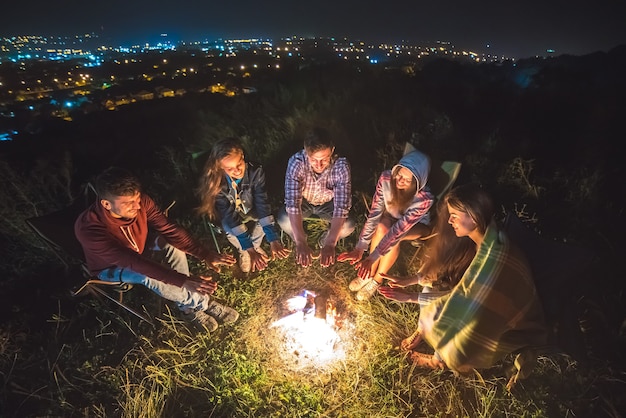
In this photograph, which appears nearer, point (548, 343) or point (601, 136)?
point (548, 343)

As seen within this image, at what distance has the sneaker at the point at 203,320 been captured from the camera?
2.85m

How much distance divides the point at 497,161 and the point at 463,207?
345cm

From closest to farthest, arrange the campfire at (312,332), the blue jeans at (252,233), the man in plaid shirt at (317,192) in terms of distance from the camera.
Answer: the campfire at (312,332) < the man in plaid shirt at (317,192) < the blue jeans at (252,233)

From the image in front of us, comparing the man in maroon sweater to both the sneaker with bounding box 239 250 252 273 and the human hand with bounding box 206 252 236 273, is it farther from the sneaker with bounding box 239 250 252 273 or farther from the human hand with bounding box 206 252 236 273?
the sneaker with bounding box 239 250 252 273

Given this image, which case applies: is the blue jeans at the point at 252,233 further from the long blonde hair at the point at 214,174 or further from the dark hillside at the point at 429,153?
the dark hillside at the point at 429,153

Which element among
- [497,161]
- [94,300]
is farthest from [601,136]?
[94,300]

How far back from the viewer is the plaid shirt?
3.06 m

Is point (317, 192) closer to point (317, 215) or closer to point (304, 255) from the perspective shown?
point (317, 215)

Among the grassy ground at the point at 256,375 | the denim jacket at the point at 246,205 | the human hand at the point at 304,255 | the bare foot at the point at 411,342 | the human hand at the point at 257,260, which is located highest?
the denim jacket at the point at 246,205

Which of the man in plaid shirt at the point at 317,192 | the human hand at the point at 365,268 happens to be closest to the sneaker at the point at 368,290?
the human hand at the point at 365,268

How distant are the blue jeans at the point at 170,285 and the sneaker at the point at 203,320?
1.7 inches

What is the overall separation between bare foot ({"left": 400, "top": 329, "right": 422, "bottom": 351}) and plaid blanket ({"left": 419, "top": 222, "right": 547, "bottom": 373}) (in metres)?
0.54

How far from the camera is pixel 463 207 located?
6.70ft

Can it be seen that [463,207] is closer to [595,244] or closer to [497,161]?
[595,244]
